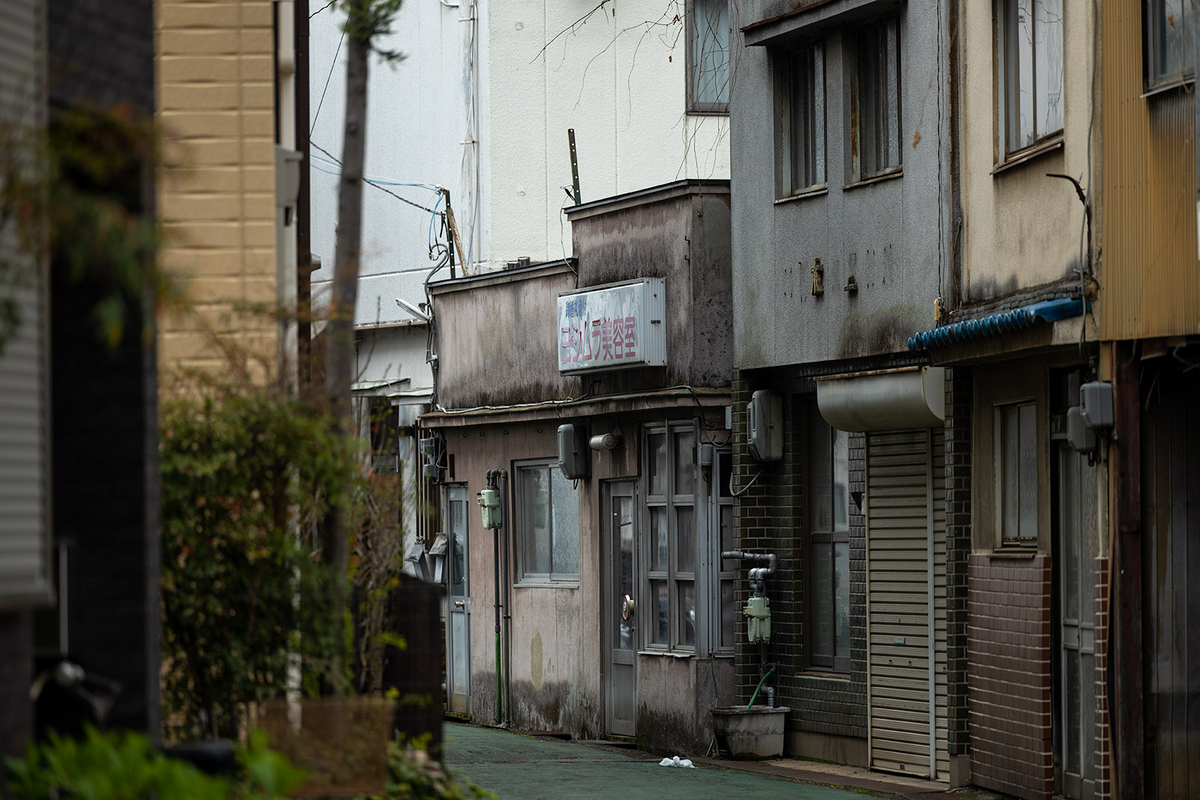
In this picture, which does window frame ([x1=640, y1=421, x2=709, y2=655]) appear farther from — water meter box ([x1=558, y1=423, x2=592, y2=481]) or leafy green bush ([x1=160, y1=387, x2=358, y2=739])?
leafy green bush ([x1=160, y1=387, x2=358, y2=739])

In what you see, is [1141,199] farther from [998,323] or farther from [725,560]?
[725,560]

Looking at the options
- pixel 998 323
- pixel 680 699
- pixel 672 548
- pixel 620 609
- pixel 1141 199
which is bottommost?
pixel 680 699

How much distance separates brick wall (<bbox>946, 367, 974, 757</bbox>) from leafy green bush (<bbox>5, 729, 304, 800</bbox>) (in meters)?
9.46

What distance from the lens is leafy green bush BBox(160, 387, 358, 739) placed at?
921 centimetres

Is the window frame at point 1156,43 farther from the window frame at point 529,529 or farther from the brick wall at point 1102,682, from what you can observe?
the window frame at point 529,529

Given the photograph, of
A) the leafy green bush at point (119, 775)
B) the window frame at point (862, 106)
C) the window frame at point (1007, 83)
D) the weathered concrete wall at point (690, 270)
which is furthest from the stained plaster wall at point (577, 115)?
the leafy green bush at point (119, 775)

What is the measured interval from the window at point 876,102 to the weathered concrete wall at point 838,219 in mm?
102

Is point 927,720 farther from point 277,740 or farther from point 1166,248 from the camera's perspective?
point 277,740

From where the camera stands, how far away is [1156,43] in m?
12.6

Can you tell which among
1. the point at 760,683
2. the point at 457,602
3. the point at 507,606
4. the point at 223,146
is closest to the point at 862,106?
the point at 760,683

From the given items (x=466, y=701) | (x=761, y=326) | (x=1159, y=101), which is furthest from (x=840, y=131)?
(x=466, y=701)

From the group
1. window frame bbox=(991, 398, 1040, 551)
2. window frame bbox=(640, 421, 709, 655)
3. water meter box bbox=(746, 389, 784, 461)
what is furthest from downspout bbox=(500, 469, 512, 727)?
window frame bbox=(991, 398, 1040, 551)

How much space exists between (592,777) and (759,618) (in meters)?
2.74

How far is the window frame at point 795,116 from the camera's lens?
17.6 metres
